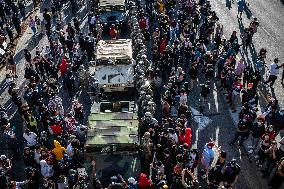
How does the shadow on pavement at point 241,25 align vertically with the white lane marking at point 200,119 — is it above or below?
above

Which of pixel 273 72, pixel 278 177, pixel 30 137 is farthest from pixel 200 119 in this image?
pixel 30 137

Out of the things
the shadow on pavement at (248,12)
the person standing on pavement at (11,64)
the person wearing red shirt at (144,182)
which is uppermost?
the shadow on pavement at (248,12)

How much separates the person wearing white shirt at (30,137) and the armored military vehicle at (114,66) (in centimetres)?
562

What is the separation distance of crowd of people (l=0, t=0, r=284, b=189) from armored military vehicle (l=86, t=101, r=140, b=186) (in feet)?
1.45

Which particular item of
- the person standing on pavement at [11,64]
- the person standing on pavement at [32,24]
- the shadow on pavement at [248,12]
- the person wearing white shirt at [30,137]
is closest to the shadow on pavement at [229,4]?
the shadow on pavement at [248,12]

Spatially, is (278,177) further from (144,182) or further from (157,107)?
(157,107)

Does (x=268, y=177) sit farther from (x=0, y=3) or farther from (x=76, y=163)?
(x=0, y=3)

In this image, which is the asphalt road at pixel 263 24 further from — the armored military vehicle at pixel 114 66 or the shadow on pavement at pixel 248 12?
the armored military vehicle at pixel 114 66

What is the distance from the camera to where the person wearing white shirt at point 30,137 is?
1873cm

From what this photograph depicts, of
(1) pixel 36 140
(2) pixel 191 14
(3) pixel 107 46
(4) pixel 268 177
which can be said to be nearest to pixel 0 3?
(3) pixel 107 46

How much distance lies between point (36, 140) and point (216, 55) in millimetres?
11017

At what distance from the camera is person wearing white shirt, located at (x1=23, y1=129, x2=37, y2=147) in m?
18.7

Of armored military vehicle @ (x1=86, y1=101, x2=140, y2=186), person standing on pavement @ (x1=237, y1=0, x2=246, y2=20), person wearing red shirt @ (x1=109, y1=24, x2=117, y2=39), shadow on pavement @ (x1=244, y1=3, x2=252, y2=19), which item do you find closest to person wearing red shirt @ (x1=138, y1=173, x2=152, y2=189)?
A: armored military vehicle @ (x1=86, y1=101, x2=140, y2=186)

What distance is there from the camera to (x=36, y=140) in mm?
19125
